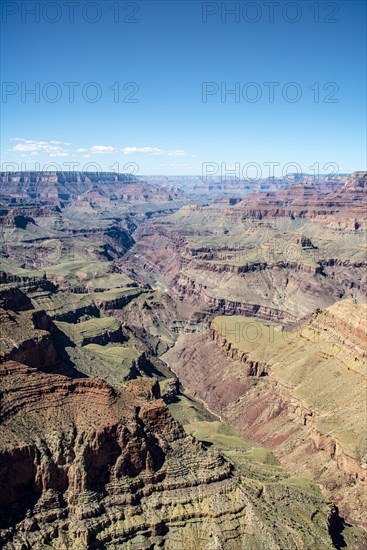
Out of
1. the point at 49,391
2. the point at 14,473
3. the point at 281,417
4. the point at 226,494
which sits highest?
the point at 49,391

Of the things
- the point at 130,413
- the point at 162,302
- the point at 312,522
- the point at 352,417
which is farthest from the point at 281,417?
the point at 162,302

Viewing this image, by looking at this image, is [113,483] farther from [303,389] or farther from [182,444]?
[303,389]

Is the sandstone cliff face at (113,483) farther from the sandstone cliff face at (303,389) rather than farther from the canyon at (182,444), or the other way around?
the sandstone cliff face at (303,389)

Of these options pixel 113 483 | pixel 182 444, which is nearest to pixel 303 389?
pixel 182 444

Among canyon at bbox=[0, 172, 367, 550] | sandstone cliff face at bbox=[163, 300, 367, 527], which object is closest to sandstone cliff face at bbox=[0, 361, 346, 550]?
canyon at bbox=[0, 172, 367, 550]

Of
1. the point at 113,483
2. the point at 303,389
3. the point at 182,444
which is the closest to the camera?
the point at 113,483

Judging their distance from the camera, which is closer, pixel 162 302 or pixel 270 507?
pixel 270 507

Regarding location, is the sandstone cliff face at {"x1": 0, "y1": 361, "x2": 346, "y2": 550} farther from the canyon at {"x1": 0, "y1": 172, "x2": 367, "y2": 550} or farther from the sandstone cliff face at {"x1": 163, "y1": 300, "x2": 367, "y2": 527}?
the sandstone cliff face at {"x1": 163, "y1": 300, "x2": 367, "y2": 527}

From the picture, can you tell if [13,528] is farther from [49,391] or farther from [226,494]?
[226,494]
